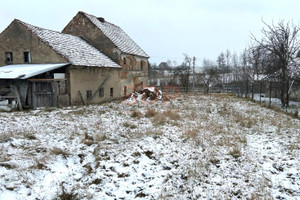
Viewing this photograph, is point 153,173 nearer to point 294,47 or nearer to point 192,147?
point 192,147

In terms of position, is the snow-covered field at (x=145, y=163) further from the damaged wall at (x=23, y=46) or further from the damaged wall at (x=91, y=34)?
the damaged wall at (x=91, y=34)

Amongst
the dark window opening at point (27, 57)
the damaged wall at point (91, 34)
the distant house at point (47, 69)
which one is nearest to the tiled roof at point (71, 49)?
the distant house at point (47, 69)

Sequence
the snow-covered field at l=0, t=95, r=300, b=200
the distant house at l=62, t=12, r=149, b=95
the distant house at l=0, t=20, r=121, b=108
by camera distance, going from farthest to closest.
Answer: the distant house at l=62, t=12, r=149, b=95
the distant house at l=0, t=20, r=121, b=108
the snow-covered field at l=0, t=95, r=300, b=200

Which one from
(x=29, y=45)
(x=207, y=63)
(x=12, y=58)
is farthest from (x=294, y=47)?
(x=207, y=63)

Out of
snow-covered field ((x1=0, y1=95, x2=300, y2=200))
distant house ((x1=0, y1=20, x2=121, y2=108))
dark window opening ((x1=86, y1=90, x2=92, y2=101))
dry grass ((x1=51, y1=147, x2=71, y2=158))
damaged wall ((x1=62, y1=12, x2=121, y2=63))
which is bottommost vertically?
snow-covered field ((x1=0, y1=95, x2=300, y2=200))

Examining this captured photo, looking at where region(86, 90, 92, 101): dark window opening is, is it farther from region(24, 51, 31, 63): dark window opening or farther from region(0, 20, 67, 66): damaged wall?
region(24, 51, 31, 63): dark window opening

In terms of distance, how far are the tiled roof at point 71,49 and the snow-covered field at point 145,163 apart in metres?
7.81

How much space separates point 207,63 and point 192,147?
9979 centimetres

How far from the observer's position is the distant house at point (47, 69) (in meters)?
13.3

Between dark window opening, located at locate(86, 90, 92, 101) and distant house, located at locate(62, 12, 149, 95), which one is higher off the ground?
distant house, located at locate(62, 12, 149, 95)

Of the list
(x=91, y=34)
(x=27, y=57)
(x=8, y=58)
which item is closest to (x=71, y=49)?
(x=27, y=57)

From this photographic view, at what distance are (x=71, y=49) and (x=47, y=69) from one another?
3853 millimetres

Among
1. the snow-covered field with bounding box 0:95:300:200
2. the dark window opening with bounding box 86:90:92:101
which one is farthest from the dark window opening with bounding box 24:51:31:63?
the snow-covered field with bounding box 0:95:300:200

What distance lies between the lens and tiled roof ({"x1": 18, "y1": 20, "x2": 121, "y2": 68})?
14.7 meters
